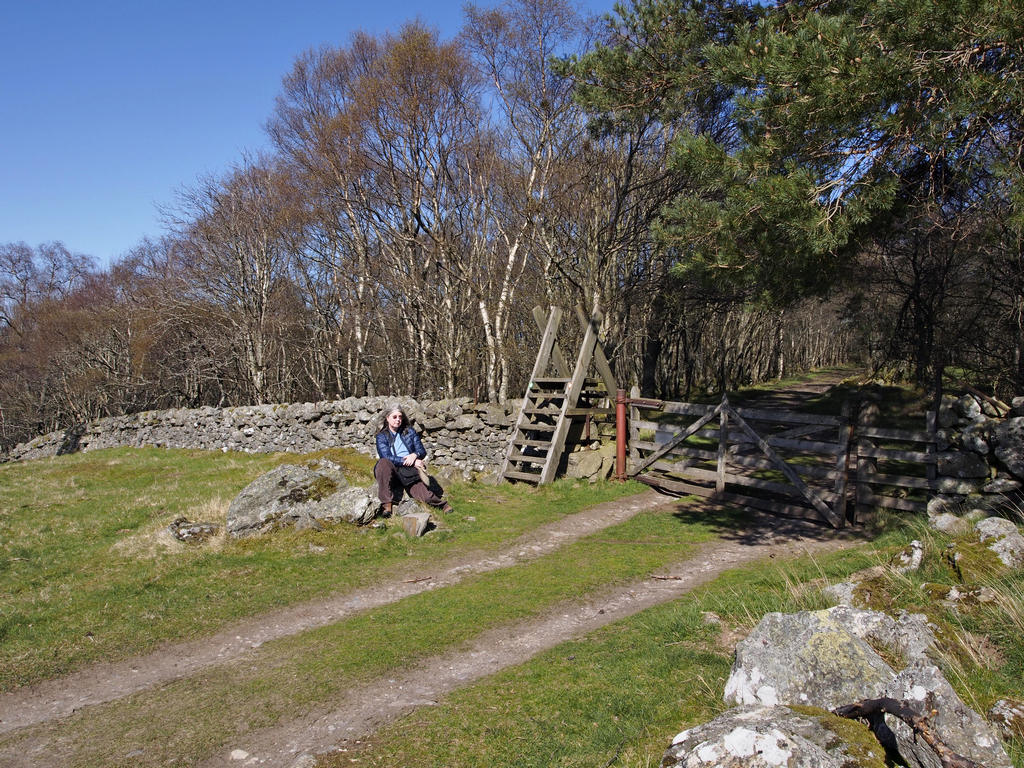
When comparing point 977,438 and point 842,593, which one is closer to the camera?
point 842,593

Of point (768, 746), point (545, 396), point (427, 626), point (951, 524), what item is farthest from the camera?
point (545, 396)

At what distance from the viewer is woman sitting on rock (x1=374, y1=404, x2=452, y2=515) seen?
32.3 ft

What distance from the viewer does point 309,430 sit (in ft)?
57.0

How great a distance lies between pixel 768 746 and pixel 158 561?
797 centimetres

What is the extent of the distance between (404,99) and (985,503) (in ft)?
50.2

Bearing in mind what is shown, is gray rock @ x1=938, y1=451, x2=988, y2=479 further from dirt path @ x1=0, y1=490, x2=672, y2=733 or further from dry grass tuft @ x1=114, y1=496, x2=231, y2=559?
dry grass tuft @ x1=114, y1=496, x2=231, y2=559

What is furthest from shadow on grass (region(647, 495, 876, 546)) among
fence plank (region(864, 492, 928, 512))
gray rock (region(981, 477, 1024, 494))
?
gray rock (region(981, 477, 1024, 494))

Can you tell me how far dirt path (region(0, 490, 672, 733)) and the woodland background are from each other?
14.8ft

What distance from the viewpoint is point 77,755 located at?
13.6 feet

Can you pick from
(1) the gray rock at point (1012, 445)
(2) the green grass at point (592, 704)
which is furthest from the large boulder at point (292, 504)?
(1) the gray rock at point (1012, 445)

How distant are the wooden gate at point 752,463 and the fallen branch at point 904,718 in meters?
7.05

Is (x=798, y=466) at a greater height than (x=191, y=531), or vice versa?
(x=798, y=466)

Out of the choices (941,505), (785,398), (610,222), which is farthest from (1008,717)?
(785,398)

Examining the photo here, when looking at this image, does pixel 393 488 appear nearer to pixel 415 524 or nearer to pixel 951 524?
pixel 415 524
